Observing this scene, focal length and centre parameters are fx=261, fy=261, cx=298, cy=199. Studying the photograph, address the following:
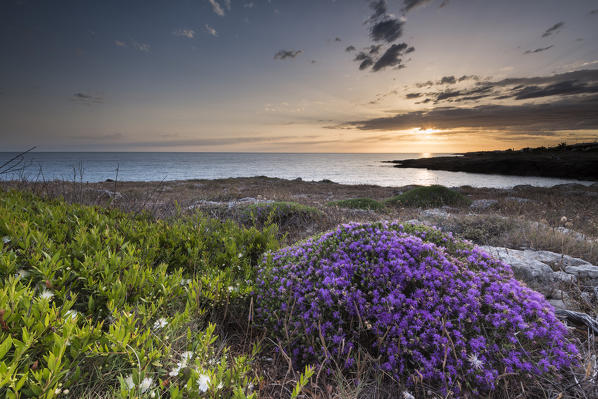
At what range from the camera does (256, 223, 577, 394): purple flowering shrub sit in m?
2.34

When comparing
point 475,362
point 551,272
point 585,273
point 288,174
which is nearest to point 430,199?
point 585,273

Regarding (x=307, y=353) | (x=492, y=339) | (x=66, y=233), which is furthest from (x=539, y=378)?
(x=66, y=233)

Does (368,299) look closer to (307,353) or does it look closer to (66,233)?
(307,353)

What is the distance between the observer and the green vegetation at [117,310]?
1665 mm

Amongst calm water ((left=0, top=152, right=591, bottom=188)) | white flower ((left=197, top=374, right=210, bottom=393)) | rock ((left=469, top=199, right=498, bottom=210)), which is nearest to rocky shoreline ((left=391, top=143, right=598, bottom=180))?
calm water ((left=0, top=152, right=591, bottom=188))

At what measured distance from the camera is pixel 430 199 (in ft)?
57.1

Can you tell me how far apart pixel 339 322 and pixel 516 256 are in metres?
4.41

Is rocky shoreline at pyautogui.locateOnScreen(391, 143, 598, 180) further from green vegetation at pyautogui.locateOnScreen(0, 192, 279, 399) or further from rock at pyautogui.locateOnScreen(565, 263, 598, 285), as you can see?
green vegetation at pyautogui.locateOnScreen(0, 192, 279, 399)

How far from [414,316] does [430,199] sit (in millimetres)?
16693

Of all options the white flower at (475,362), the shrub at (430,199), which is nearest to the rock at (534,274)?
the white flower at (475,362)

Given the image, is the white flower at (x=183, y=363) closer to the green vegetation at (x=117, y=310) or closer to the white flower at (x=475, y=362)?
the green vegetation at (x=117, y=310)

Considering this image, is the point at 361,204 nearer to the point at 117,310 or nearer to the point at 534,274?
the point at 534,274

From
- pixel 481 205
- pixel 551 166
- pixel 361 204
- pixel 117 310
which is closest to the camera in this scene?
pixel 117 310

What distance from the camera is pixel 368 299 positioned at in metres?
2.86
